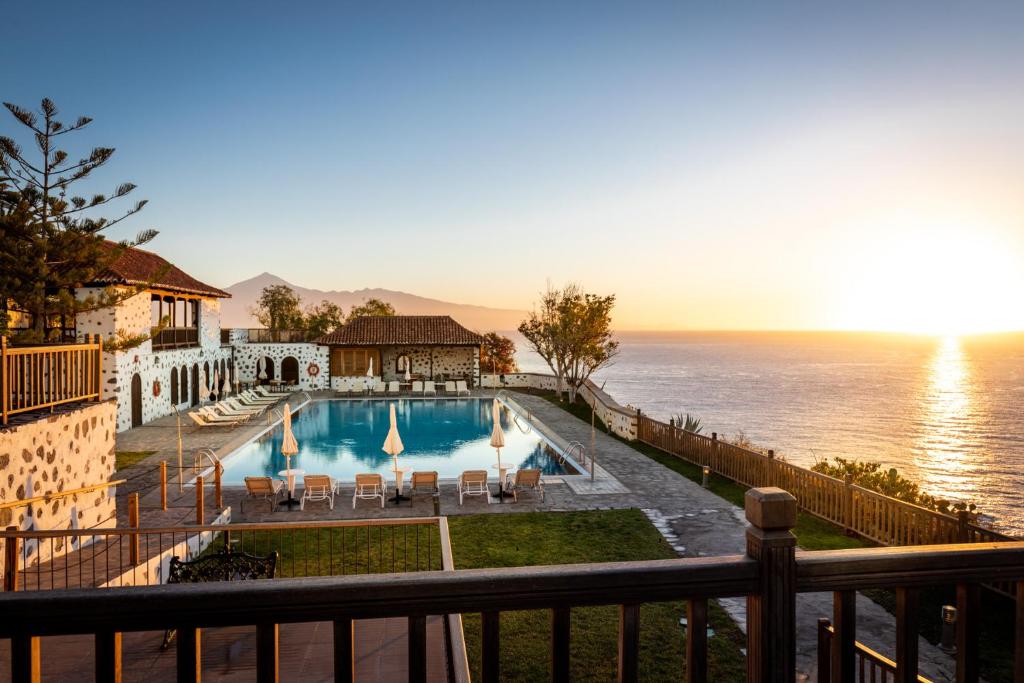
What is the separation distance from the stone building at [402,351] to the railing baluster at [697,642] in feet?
105

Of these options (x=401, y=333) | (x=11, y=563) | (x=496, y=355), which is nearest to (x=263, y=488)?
(x=11, y=563)

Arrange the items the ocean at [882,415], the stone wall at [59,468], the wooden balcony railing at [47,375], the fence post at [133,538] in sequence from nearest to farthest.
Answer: the stone wall at [59,468]
the wooden balcony railing at [47,375]
the fence post at [133,538]
the ocean at [882,415]

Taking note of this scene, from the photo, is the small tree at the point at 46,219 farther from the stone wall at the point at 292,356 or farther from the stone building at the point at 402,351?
the stone building at the point at 402,351

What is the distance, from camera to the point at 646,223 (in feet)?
123

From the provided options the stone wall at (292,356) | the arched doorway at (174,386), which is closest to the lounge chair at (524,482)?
the arched doorway at (174,386)

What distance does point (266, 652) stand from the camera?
5.20 ft

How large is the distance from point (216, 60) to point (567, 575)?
22555 millimetres

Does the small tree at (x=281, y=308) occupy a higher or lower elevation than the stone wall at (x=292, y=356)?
higher

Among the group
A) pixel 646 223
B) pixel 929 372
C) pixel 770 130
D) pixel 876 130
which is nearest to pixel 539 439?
pixel 770 130

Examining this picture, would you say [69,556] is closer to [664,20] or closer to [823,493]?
[823,493]

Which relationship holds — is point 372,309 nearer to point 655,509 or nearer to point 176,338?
point 176,338

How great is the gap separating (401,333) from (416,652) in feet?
110

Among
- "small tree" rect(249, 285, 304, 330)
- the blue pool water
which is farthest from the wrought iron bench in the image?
"small tree" rect(249, 285, 304, 330)

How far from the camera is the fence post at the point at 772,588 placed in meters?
1.67
